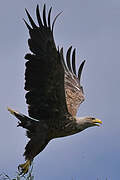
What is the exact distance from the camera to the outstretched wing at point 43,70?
8.70 m

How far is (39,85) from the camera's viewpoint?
29.6 ft

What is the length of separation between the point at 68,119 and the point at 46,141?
63 cm

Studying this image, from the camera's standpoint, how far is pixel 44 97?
914 cm

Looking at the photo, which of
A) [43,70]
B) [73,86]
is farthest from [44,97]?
[73,86]

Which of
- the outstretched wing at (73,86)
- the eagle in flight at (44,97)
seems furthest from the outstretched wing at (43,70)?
the outstretched wing at (73,86)

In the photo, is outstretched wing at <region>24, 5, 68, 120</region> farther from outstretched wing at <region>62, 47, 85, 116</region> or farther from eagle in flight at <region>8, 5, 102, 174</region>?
outstretched wing at <region>62, 47, 85, 116</region>

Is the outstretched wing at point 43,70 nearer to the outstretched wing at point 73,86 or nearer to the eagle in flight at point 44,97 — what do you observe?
the eagle in flight at point 44,97

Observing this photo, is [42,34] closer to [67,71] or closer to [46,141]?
[46,141]

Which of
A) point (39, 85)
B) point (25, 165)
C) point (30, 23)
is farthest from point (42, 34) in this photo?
point (25, 165)

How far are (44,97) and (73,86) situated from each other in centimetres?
256

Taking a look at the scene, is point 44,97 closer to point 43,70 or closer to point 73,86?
point 43,70

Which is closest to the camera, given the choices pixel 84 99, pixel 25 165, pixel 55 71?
pixel 55 71

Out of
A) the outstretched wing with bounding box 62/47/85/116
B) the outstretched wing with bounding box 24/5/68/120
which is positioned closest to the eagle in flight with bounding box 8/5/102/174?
the outstretched wing with bounding box 24/5/68/120

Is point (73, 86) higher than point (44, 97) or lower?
higher
